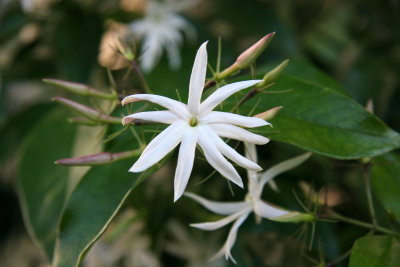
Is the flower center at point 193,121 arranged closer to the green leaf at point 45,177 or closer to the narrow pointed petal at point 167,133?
the narrow pointed petal at point 167,133

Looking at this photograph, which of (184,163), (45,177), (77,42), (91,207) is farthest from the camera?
(77,42)

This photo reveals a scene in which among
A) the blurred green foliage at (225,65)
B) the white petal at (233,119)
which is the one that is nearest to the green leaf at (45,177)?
the blurred green foliage at (225,65)

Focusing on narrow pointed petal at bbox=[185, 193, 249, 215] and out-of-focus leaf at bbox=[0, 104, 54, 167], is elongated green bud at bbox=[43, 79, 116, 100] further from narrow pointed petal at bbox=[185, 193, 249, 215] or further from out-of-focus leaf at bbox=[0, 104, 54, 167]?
out-of-focus leaf at bbox=[0, 104, 54, 167]

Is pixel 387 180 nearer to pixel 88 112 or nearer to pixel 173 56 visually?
pixel 88 112

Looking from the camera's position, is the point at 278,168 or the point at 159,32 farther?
the point at 159,32

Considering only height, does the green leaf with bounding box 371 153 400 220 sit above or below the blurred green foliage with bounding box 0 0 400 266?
above

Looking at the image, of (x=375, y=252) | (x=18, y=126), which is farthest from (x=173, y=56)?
(x=375, y=252)

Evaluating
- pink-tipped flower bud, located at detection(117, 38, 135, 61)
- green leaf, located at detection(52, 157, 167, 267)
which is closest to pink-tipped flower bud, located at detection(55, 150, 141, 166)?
green leaf, located at detection(52, 157, 167, 267)
